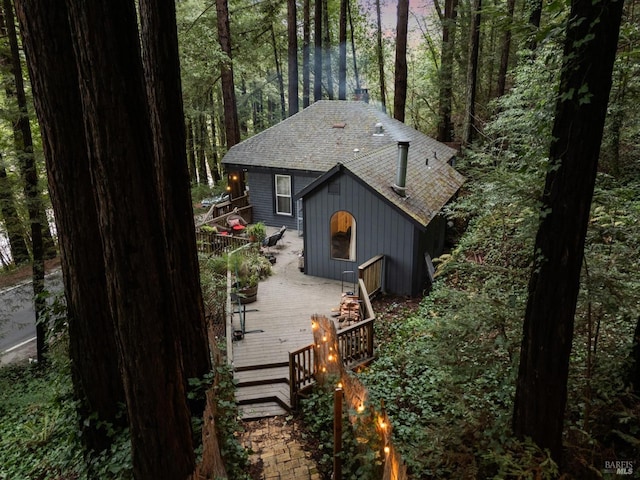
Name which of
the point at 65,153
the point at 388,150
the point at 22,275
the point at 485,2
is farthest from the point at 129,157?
the point at 485,2

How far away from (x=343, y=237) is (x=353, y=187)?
378 cm

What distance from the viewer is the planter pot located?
1089 cm

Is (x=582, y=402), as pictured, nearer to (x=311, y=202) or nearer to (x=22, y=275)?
(x=311, y=202)

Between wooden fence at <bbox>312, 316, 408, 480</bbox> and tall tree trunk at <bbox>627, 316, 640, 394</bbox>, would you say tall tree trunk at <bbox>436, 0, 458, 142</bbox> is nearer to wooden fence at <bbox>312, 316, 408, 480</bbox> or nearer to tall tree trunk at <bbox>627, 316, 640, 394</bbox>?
wooden fence at <bbox>312, 316, 408, 480</bbox>

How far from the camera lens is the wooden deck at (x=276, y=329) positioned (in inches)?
305

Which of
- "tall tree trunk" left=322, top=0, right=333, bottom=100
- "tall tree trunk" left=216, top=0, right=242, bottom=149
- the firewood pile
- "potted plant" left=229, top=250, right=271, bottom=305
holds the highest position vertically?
"tall tree trunk" left=322, top=0, right=333, bottom=100

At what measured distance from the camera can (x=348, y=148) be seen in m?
16.9

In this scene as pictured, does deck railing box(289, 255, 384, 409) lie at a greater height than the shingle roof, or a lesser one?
lesser

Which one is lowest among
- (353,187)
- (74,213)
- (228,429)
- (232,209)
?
(228,429)

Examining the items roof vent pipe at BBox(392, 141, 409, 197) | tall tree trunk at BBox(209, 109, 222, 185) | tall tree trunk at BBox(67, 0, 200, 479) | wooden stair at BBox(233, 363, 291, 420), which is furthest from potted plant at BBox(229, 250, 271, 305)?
tall tree trunk at BBox(209, 109, 222, 185)

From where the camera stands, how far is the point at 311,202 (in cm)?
1242

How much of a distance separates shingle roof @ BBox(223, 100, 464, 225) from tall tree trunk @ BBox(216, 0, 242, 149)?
97cm

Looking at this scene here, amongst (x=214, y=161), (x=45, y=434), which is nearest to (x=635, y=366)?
(x=45, y=434)

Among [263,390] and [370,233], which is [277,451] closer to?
[263,390]
